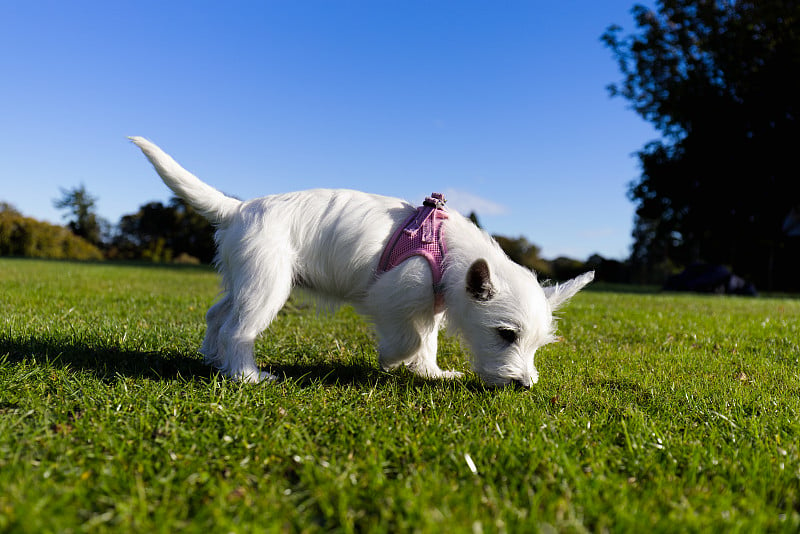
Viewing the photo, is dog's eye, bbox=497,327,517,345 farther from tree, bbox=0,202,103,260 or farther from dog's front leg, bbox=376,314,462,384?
tree, bbox=0,202,103,260

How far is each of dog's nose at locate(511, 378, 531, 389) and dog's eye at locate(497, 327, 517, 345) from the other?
24 centimetres

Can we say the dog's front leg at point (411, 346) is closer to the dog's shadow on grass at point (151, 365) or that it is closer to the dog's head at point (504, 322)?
the dog's shadow on grass at point (151, 365)

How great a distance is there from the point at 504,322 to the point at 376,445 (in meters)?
1.28

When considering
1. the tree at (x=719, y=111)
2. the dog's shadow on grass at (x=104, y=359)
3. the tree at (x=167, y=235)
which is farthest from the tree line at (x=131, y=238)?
the dog's shadow on grass at (x=104, y=359)

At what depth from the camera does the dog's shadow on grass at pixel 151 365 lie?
136 inches

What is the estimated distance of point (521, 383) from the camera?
3299mm

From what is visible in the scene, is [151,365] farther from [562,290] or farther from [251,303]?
[562,290]

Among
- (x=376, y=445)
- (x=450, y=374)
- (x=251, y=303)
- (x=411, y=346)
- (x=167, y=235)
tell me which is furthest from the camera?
(x=167, y=235)

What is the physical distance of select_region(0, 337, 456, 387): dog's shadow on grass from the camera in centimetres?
346

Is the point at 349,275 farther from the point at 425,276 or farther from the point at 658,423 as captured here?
the point at 658,423

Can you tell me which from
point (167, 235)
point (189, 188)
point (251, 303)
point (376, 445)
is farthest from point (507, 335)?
point (167, 235)

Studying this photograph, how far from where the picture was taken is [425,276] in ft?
11.4

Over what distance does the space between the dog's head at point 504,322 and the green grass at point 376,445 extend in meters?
0.16

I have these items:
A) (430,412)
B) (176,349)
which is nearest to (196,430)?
(430,412)
